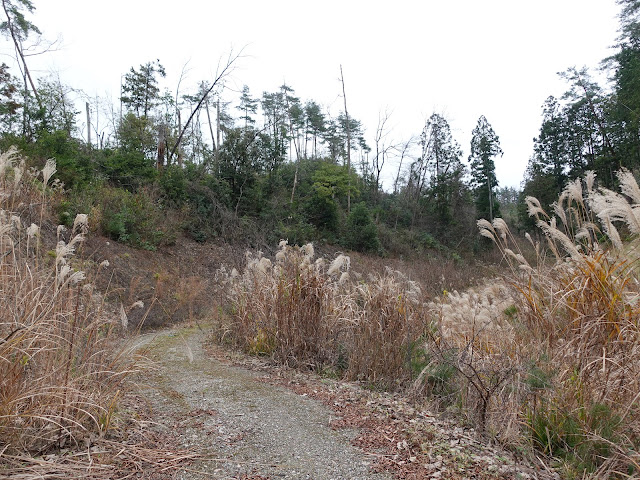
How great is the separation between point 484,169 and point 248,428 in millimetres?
36061

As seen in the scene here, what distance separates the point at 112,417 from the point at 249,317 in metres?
2.98

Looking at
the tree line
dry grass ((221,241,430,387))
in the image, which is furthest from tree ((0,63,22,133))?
dry grass ((221,241,430,387))

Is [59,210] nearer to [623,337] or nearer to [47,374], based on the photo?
[47,374]

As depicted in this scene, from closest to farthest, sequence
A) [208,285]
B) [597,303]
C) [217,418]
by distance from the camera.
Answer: [217,418] → [597,303] → [208,285]

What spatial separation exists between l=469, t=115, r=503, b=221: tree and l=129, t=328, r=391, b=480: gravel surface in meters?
33.4

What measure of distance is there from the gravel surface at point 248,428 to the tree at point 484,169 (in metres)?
33.4

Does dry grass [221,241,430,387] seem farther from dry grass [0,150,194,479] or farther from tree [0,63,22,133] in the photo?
tree [0,63,22,133]

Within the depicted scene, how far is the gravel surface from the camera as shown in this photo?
234 centimetres

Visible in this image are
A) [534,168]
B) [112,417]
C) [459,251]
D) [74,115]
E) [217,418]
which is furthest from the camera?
[534,168]

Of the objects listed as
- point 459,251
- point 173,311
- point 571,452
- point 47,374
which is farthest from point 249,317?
point 459,251

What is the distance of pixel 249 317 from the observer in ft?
18.2

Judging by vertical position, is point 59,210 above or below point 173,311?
above

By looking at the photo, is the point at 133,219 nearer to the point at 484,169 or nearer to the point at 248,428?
the point at 248,428

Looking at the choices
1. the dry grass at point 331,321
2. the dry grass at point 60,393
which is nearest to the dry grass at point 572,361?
the dry grass at point 331,321
